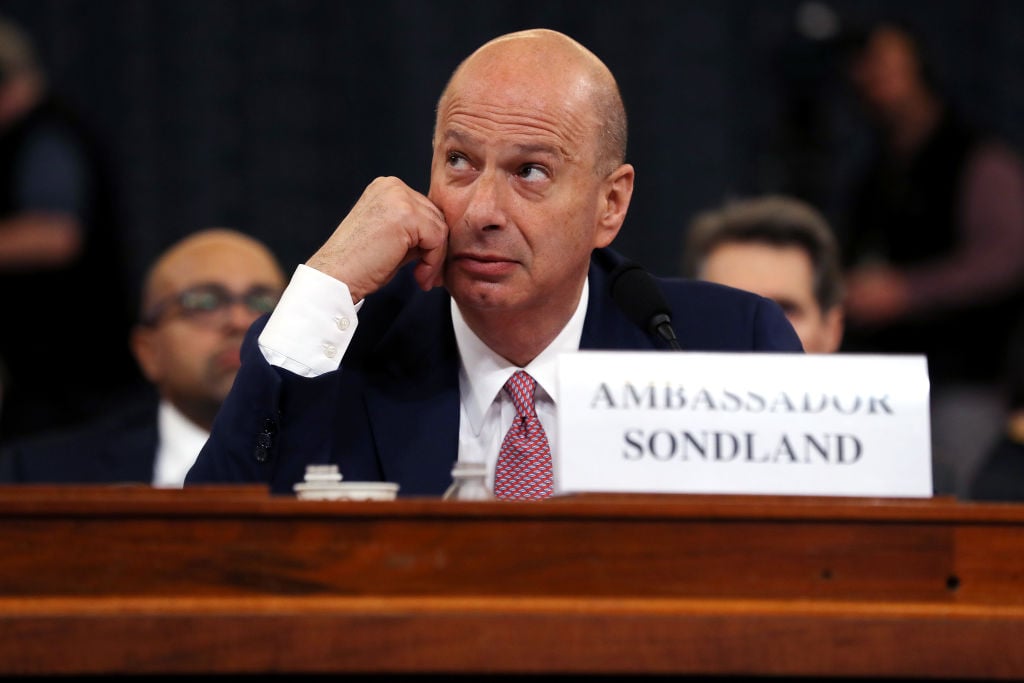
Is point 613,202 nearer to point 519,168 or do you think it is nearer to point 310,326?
point 519,168

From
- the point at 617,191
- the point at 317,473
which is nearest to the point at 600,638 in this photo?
the point at 317,473

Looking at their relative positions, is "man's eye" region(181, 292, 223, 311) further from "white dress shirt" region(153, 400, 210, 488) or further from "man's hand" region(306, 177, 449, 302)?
"man's hand" region(306, 177, 449, 302)

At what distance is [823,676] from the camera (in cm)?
112

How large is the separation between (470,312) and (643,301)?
24 cm

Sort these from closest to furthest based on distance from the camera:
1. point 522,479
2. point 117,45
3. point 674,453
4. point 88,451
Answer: point 674,453 < point 522,479 < point 88,451 < point 117,45

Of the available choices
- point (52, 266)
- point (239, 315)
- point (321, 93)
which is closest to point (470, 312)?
point (239, 315)

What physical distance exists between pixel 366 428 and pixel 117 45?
9.74 feet

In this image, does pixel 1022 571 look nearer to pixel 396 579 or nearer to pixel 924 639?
pixel 924 639

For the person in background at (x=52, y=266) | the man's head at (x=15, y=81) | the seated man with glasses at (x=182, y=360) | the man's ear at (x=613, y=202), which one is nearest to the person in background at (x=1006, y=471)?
the man's ear at (x=613, y=202)

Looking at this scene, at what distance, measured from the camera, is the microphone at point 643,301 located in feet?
5.76

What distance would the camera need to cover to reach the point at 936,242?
3.86 meters

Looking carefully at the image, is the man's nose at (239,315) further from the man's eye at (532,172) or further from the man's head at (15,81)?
the man's eye at (532,172)

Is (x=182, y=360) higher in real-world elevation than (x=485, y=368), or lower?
higher

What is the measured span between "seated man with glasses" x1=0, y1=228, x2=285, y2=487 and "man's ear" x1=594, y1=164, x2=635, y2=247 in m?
1.08
